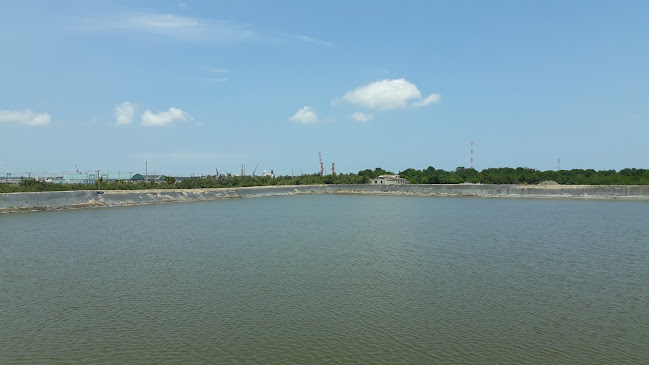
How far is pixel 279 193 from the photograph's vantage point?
6831 cm

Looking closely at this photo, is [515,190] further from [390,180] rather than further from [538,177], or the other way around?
[390,180]

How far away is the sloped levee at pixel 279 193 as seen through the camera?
3675cm

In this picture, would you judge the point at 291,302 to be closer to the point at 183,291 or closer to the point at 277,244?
the point at 183,291

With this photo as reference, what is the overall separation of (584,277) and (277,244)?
450 inches

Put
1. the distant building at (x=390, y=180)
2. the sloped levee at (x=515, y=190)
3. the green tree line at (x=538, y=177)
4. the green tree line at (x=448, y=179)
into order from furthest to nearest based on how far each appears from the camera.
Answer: the distant building at (x=390, y=180) → the green tree line at (x=538, y=177) → the green tree line at (x=448, y=179) → the sloped levee at (x=515, y=190)

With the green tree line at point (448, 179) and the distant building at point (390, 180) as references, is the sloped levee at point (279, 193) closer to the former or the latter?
the green tree line at point (448, 179)

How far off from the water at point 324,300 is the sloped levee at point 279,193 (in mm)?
19298

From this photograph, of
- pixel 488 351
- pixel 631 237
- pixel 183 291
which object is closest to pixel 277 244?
pixel 183 291

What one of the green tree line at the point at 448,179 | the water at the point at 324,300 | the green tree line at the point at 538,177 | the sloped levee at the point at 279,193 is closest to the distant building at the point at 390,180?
the green tree line at the point at 448,179

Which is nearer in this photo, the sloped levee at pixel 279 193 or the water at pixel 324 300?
the water at pixel 324 300

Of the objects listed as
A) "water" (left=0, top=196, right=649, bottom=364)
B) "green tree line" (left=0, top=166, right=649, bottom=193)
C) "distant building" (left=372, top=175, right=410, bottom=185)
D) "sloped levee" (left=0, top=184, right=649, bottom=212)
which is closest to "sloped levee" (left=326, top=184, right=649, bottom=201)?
"sloped levee" (left=0, top=184, right=649, bottom=212)

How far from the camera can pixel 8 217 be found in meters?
30.5

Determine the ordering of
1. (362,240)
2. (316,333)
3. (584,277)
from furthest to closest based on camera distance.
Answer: (362,240)
(584,277)
(316,333)

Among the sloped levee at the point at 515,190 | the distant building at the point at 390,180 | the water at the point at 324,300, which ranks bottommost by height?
the water at the point at 324,300
